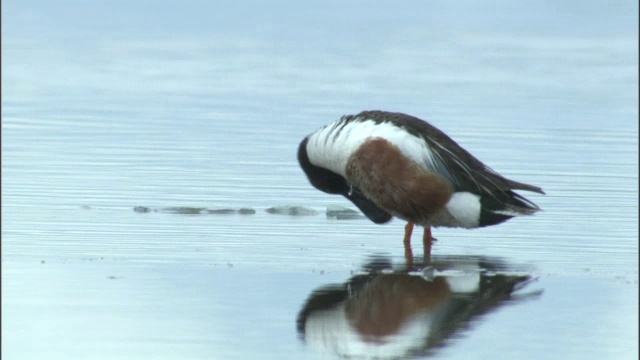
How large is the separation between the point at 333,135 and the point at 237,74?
15123mm

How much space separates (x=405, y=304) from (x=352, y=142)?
2495mm

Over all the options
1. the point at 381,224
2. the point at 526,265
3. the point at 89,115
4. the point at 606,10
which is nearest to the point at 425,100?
the point at 89,115

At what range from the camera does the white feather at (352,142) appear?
35.3 ft

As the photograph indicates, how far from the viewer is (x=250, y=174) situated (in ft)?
45.8

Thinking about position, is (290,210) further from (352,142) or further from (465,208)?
(465,208)

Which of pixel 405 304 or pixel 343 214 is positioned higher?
pixel 405 304

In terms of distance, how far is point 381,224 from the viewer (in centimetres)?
1155

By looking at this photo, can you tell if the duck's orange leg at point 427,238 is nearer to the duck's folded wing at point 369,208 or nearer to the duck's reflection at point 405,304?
the duck's folded wing at point 369,208

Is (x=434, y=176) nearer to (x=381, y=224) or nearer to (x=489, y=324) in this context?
(x=381, y=224)

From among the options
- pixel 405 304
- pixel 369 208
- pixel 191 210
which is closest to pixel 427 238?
pixel 369 208

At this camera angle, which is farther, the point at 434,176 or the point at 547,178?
the point at 547,178

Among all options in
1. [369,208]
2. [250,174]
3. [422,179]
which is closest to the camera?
[422,179]

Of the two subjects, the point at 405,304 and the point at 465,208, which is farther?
the point at 465,208

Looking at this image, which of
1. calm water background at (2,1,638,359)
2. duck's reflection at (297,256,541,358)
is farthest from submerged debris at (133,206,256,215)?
duck's reflection at (297,256,541,358)
